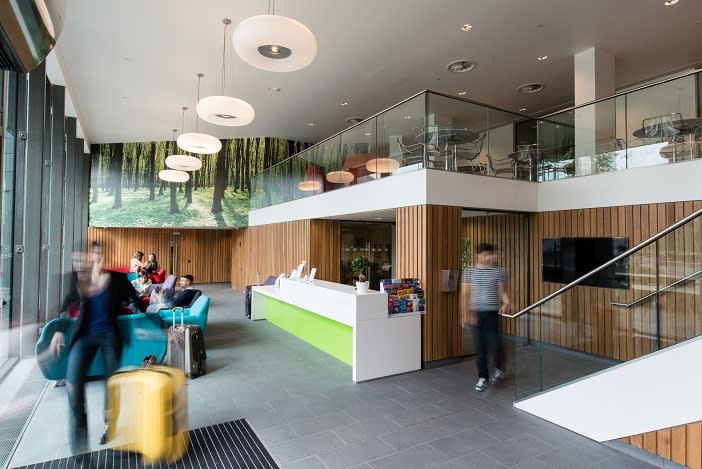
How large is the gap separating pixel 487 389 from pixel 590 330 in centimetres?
147

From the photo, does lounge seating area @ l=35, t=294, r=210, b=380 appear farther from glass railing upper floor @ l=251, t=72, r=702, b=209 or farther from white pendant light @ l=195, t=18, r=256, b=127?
glass railing upper floor @ l=251, t=72, r=702, b=209

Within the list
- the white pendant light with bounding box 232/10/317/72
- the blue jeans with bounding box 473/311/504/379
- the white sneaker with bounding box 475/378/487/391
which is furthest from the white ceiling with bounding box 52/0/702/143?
the white sneaker with bounding box 475/378/487/391

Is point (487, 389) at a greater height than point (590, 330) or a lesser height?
lesser

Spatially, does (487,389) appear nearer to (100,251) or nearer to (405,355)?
(405,355)

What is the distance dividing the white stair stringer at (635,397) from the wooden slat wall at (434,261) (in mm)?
1951

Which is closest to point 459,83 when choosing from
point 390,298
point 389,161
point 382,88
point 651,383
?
point 382,88

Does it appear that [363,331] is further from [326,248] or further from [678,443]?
[326,248]

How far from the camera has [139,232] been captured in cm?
1694

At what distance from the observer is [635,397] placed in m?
3.29

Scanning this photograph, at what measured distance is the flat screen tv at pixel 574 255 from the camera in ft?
20.3

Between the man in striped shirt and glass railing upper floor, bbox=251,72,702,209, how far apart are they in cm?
177

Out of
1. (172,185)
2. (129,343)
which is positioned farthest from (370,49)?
(172,185)

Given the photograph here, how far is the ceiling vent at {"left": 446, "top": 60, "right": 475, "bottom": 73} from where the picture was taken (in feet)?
27.2

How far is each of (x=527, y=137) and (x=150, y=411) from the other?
23.5ft
